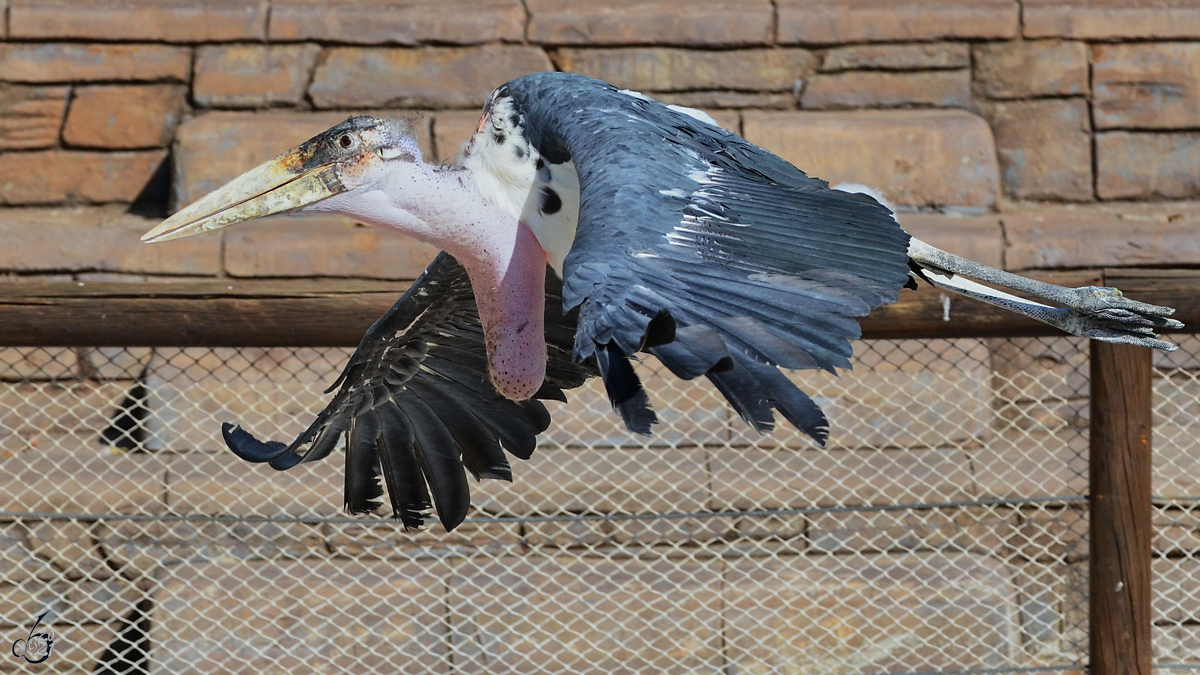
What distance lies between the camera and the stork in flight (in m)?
1.64

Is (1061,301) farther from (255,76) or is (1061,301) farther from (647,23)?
(255,76)

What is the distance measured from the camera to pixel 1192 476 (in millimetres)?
4055

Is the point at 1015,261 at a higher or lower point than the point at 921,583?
higher

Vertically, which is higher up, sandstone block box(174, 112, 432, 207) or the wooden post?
A: sandstone block box(174, 112, 432, 207)

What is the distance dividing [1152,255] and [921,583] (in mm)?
1399

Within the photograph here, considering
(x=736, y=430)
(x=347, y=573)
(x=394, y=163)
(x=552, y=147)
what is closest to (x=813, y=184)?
(x=552, y=147)

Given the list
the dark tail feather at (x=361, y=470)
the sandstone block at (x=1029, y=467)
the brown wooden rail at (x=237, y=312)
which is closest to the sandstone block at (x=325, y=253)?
the brown wooden rail at (x=237, y=312)

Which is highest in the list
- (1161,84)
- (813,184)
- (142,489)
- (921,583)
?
(813,184)

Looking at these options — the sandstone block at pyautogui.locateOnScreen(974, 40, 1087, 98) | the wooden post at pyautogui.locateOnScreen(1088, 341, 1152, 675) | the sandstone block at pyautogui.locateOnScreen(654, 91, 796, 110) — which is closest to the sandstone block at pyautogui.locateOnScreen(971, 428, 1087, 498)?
the wooden post at pyautogui.locateOnScreen(1088, 341, 1152, 675)

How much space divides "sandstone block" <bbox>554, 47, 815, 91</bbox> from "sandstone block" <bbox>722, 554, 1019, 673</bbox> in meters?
1.70

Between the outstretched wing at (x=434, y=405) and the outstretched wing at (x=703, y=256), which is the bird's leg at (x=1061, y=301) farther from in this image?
the outstretched wing at (x=434, y=405)

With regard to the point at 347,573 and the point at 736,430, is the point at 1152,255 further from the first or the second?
the point at 347,573

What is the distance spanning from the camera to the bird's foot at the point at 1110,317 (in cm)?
265

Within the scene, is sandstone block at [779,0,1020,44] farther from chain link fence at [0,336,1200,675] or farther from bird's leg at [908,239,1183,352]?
bird's leg at [908,239,1183,352]
